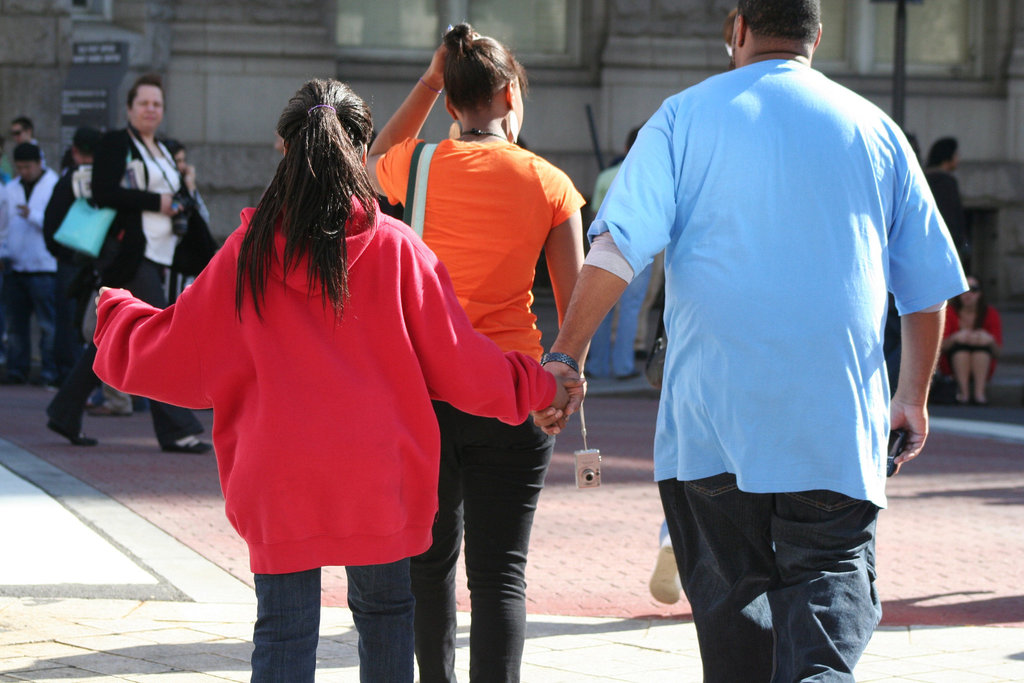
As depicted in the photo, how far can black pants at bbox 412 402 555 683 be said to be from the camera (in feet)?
12.4

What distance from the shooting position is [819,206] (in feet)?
10.7

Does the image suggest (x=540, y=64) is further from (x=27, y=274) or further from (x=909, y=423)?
(x=909, y=423)

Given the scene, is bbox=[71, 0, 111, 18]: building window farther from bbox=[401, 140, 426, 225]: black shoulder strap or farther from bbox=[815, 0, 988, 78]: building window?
bbox=[401, 140, 426, 225]: black shoulder strap

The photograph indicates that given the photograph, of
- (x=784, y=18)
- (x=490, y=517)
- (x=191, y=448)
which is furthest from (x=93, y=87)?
(x=784, y=18)

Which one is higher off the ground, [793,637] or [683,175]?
[683,175]

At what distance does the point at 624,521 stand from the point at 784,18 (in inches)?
163

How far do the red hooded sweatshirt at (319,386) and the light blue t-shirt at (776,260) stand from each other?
0.49m

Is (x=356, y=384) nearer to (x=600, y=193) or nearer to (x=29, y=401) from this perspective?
(x=29, y=401)

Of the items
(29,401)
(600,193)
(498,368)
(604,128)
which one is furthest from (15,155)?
(498,368)

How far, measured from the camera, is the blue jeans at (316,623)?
317cm

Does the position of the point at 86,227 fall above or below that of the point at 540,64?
below

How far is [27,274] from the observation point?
41.3ft

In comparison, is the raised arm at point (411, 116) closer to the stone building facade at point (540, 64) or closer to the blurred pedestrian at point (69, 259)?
the blurred pedestrian at point (69, 259)

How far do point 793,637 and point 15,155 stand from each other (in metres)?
11.0
